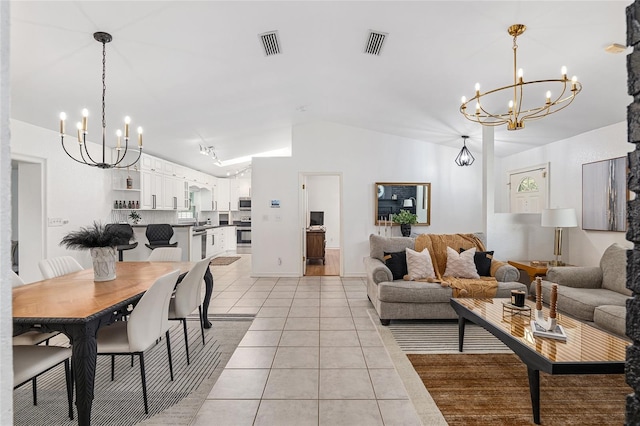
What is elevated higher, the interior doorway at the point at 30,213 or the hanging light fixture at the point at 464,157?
the hanging light fixture at the point at 464,157

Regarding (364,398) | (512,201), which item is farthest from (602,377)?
(512,201)

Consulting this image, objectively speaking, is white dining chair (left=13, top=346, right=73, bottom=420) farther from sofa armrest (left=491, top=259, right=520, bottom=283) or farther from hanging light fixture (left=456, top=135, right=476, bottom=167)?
hanging light fixture (left=456, top=135, right=476, bottom=167)

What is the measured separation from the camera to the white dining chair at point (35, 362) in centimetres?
187

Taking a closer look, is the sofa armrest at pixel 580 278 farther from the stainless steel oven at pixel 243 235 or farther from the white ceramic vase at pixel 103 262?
the stainless steel oven at pixel 243 235

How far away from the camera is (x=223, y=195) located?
34.7ft

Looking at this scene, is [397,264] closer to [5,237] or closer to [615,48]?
[615,48]

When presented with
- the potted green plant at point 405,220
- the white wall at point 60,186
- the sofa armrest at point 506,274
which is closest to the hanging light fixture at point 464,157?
the potted green plant at point 405,220

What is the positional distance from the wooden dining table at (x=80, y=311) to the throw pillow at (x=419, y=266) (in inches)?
118

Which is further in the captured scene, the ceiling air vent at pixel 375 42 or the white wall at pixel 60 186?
the white wall at pixel 60 186

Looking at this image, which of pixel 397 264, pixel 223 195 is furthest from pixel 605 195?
pixel 223 195

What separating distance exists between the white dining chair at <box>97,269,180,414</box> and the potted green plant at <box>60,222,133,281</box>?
541mm

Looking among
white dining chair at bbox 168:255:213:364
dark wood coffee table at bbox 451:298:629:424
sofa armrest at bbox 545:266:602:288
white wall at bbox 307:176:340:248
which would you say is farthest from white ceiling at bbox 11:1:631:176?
white wall at bbox 307:176:340:248

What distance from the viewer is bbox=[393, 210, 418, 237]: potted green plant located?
6.19 meters

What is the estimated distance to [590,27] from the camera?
2578 millimetres
